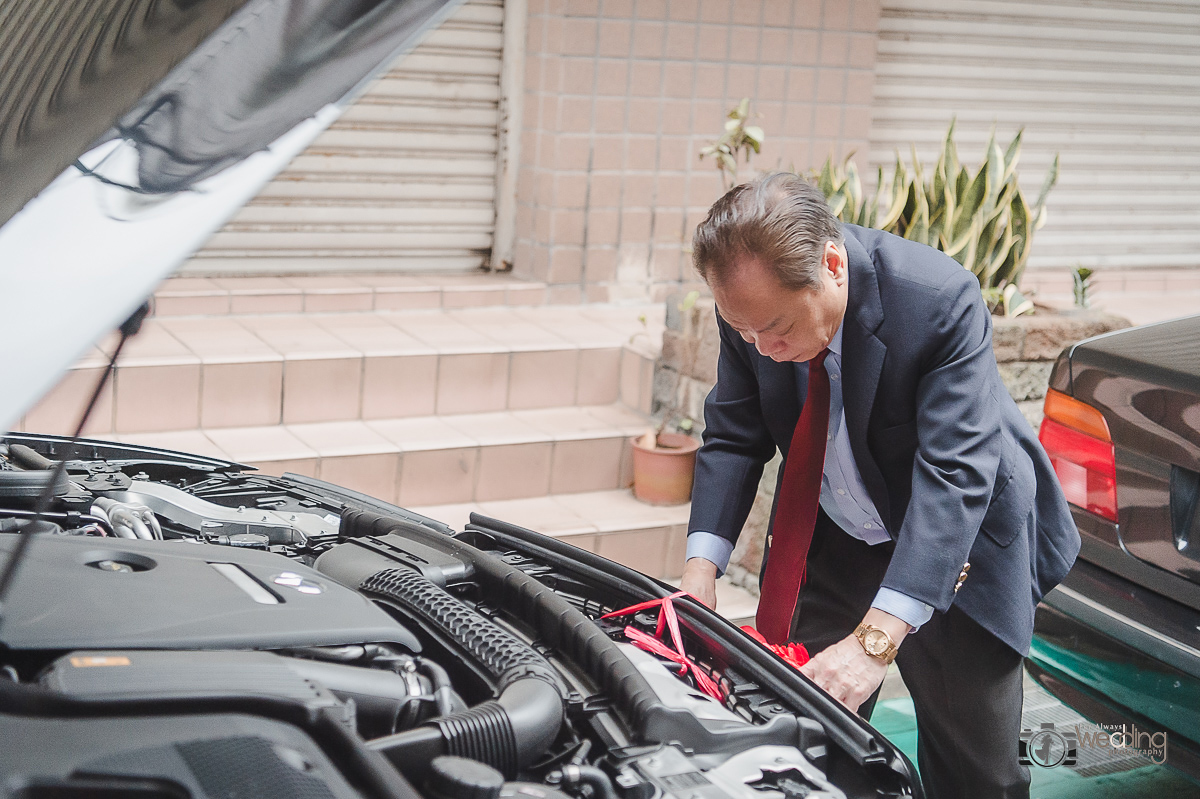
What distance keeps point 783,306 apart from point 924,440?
0.40 meters

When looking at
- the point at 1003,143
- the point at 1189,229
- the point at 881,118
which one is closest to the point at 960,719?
the point at 881,118

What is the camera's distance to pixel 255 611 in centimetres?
156

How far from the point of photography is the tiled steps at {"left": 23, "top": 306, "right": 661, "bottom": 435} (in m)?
4.49

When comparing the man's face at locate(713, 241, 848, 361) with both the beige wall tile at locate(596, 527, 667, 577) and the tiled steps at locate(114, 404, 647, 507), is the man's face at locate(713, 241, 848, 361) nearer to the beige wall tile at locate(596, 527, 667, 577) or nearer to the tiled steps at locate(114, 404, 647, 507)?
the beige wall tile at locate(596, 527, 667, 577)

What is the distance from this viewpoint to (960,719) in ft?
7.91

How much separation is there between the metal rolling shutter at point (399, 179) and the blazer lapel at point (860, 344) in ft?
12.9

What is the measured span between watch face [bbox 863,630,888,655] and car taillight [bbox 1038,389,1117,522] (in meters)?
1.06

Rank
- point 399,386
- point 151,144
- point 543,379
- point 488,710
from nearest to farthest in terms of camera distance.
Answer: point 151,144 < point 488,710 < point 399,386 < point 543,379

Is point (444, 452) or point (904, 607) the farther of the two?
point (444, 452)

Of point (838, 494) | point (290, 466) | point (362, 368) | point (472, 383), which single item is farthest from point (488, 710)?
point (472, 383)

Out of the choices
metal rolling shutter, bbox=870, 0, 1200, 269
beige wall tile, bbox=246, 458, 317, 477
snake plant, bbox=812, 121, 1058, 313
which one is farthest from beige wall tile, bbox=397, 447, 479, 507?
metal rolling shutter, bbox=870, 0, 1200, 269

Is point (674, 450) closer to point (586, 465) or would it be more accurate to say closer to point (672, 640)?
point (586, 465)

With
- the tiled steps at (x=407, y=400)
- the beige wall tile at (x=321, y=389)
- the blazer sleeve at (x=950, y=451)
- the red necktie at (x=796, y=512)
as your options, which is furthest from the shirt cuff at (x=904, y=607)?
the beige wall tile at (x=321, y=389)
